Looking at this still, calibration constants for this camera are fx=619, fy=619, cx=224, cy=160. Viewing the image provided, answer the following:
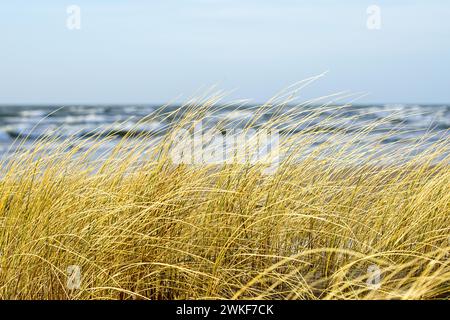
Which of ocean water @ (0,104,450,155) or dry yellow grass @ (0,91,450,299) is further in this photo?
ocean water @ (0,104,450,155)

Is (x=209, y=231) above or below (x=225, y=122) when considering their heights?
below

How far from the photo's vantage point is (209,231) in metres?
3.37

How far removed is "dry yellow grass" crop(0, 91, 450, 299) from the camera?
3035 millimetres

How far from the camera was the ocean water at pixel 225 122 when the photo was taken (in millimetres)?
4082

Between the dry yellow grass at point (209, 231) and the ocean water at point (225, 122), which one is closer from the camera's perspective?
the dry yellow grass at point (209, 231)

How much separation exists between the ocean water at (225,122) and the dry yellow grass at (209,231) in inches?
5.6

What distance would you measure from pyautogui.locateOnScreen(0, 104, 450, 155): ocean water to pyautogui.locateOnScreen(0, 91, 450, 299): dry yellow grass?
14 cm

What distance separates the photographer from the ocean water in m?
4.08

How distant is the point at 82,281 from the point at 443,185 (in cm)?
231

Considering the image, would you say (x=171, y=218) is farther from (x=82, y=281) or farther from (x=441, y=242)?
(x=441, y=242)

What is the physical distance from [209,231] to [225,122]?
1.01 meters

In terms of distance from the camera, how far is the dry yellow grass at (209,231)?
3.04 meters

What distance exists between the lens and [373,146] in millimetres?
4324
